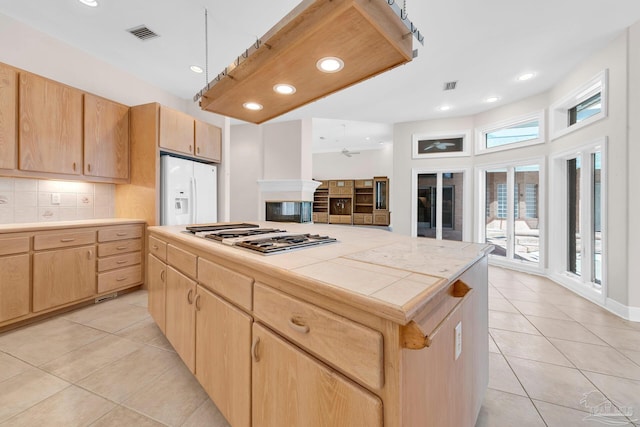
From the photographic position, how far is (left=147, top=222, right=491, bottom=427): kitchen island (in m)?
0.63

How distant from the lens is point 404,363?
2.03 feet

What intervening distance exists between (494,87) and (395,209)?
2787 millimetres

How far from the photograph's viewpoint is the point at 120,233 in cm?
308

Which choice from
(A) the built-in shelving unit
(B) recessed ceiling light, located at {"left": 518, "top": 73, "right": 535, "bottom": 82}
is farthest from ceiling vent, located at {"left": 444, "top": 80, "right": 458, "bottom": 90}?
(A) the built-in shelving unit

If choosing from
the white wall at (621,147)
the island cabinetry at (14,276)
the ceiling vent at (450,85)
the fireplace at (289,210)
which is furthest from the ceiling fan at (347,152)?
the island cabinetry at (14,276)

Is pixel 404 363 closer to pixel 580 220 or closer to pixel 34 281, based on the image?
pixel 34 281

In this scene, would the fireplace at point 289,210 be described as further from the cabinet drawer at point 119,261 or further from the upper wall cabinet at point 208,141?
the cabinet drawer at point 119,261

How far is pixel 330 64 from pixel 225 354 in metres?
1.47

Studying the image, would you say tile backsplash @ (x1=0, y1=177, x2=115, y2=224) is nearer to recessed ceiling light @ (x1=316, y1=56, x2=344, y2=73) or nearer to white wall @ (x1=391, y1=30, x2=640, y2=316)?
recessed ceiling light @ (x1=316, y1=56, x2=344, y2=73)

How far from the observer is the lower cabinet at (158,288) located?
6.36ft

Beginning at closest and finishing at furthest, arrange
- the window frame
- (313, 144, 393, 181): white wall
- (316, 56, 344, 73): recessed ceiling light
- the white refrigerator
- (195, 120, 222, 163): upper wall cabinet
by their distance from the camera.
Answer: (316, 56, 344, 73): recessed ceiling light, the white refrigerator, (195, 120, 222, 163): upper wall cabinet, the window frame, (313, 144, 393, 181): white wall

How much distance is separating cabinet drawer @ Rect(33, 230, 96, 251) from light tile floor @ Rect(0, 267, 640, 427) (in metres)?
0.72

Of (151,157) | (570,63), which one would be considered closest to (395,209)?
(570,63)

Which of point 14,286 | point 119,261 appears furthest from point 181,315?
point 119,261
